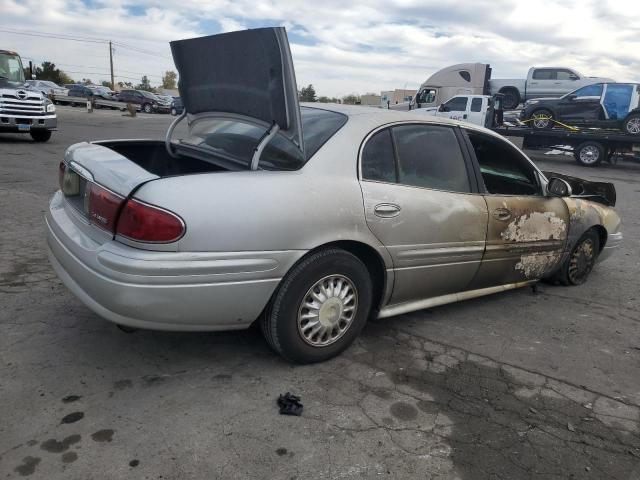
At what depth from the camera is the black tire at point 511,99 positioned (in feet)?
79.0

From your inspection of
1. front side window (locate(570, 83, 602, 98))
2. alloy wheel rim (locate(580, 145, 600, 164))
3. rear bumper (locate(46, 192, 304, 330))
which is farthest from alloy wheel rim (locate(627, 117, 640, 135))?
rear bumper (locate(46, 192, 304, 330))

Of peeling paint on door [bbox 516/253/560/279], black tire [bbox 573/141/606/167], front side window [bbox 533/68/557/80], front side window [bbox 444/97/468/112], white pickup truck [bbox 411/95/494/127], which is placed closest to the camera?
peeling paint on door [bbox 516/253/560/279]

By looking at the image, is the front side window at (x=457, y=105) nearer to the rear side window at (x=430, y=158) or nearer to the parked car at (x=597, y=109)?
the parked car at (x=597, y=109)

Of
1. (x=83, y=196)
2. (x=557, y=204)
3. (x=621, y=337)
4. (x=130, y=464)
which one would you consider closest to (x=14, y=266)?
(x=83, y=196)

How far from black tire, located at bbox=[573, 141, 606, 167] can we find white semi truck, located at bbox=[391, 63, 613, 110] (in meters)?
5.18

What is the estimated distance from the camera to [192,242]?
2.56 m

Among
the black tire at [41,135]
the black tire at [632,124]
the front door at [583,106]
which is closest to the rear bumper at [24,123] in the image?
the black tire at [41,135]

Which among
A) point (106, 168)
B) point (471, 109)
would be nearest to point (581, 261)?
point (106, 168)

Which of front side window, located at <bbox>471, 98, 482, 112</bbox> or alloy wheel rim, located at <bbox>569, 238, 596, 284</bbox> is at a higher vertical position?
front side window, located at <bbox>471, 98, 482, 112</bbox>

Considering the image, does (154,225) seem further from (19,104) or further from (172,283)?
(19,104)

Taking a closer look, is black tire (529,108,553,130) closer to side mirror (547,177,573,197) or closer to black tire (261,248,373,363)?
side mirror (547,177,573,197)

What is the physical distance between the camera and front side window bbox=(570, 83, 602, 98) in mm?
17344

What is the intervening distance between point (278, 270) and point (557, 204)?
269 centimetres

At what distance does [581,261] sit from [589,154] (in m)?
14.7
